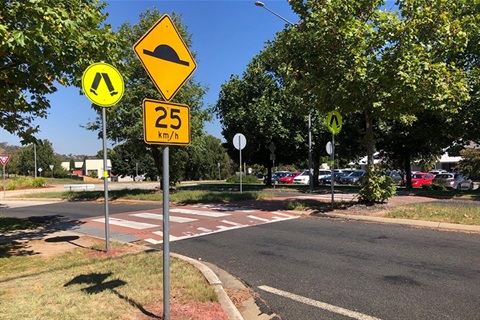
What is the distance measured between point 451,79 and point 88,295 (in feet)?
36.6

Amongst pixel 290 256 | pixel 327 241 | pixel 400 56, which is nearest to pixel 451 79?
pixel 400 56

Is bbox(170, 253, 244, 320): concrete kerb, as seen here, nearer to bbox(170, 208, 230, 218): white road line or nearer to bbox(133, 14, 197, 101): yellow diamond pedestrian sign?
bbox(133, 14, 197, 101): yellow diamond pedestrian sign

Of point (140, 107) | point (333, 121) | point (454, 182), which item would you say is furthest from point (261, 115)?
point (454, 182)

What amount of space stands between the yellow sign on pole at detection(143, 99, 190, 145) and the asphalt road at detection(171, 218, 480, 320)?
2434 millimetres

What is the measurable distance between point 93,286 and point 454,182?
105ft

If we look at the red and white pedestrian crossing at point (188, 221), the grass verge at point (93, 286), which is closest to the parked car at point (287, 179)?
the red and white pedestrian crossing at point (188, 221)

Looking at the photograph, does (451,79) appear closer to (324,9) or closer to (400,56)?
(400,56)

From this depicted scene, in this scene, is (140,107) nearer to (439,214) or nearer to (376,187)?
(376,187)

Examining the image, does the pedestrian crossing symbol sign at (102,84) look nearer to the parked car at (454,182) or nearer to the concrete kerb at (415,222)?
the concrete kerb at (415,222)

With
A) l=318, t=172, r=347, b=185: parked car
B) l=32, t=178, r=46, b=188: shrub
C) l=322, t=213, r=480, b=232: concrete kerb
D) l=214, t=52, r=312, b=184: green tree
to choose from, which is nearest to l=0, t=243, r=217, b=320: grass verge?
l=322, t=213, r=480, b=232: concrete kerb

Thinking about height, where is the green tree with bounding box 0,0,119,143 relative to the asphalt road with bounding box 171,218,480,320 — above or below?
above

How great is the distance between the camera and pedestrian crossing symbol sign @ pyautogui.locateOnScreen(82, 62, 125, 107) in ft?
21.2

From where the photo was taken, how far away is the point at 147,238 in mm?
9203

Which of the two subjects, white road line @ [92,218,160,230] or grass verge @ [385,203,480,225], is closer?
grass verge @ [385,203,480,225]
